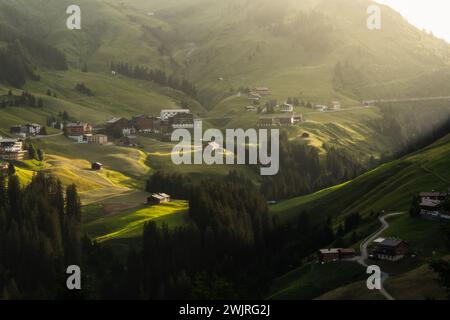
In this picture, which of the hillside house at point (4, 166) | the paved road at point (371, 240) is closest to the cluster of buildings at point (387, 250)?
the paved road at point (371, 240)

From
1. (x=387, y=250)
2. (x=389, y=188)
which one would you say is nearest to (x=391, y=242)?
(x=387, y=250)

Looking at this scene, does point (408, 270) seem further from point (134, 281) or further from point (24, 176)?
point (24, 176)

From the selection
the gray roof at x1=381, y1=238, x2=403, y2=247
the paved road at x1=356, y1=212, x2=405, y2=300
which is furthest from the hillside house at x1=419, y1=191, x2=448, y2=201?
the gray roof at x1=381, y1=238, x2=403, y2=247

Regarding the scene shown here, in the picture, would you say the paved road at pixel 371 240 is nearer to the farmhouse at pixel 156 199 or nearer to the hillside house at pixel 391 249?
the hillside house at pixel 391 249

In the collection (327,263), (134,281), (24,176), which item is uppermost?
(24,176)

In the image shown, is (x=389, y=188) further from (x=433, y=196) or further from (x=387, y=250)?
(x=387, y=250)

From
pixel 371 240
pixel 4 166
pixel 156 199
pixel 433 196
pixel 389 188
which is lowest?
pixel 371 240
